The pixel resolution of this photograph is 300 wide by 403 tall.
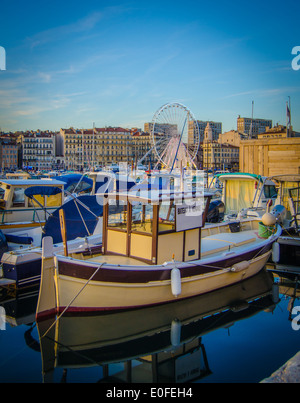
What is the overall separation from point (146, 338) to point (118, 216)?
10.8ft

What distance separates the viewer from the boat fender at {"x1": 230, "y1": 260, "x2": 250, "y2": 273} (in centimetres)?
1066

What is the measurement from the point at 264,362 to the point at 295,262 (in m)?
7.51

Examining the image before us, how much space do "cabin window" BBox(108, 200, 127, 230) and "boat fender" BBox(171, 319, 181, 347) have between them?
2715mm

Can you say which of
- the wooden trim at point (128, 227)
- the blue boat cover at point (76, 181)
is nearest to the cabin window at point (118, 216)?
the wooden trim at point (128, 227)

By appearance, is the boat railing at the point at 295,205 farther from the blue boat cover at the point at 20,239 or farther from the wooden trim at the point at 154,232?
the blue boat cover at the point at 20,239

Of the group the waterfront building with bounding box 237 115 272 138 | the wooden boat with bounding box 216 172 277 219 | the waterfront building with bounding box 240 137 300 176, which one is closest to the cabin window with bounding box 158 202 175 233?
the wooden boat with bounding box 216 172 277 219

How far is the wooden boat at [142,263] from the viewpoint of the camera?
8.38 m

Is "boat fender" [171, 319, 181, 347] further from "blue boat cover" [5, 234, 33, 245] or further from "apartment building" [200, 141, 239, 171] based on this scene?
"apartment building" [200, 141, 239, 171]

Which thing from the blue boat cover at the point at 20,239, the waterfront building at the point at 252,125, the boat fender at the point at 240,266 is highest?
the waterfront building at the point at 252,125

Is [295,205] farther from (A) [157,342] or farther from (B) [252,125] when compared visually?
(B) [252,125]

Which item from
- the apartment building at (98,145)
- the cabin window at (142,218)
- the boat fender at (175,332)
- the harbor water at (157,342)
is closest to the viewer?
the harbor water at (157,342)
